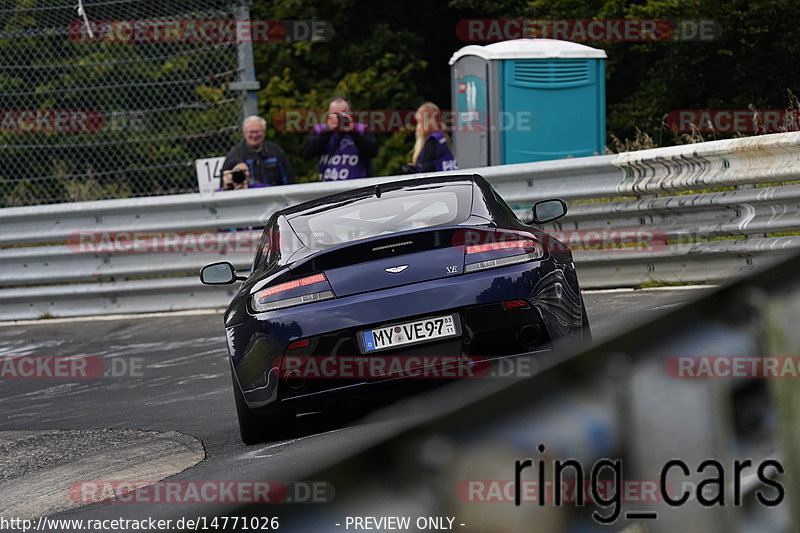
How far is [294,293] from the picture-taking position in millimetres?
5801

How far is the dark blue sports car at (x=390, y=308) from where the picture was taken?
5590 mm

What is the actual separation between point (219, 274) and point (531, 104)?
9164 mm

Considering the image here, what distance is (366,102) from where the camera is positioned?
1208 inches

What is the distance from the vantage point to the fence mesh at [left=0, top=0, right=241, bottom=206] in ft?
41.0

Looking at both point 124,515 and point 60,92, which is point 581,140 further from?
point 124,515

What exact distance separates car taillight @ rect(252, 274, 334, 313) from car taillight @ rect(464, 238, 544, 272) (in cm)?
65

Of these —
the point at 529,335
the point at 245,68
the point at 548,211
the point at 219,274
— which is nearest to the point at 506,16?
the point at 245,68

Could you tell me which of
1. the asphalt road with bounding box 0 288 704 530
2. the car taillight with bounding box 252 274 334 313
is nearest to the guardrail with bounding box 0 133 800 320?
the asphalt road with bounding box 0 288 704 530

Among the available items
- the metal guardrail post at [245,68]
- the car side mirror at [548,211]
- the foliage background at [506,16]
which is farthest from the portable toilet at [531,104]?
the car side mirror at [548,211]

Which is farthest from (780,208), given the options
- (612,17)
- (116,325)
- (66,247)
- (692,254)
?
(612,17)

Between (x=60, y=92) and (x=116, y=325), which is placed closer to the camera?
(x=116, y=325)

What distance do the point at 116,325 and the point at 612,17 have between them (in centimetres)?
1869

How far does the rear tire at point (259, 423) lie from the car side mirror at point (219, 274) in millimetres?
1014

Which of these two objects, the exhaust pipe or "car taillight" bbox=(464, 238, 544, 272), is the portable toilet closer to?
"car taillight" bbox=(464, 238, 544, 272)
